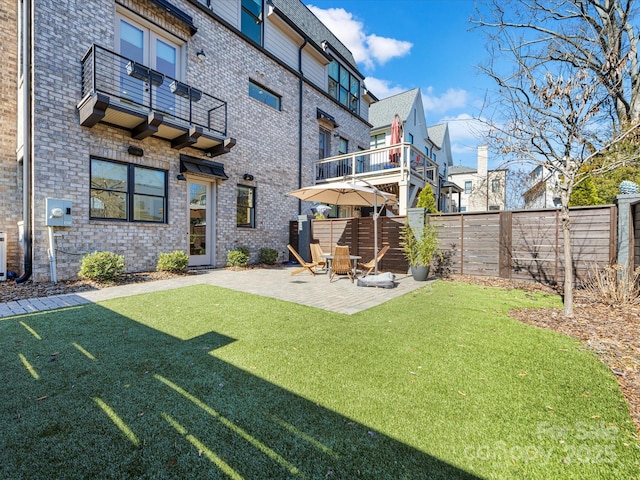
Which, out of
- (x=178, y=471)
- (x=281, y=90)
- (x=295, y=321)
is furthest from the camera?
(x=281, y=90)

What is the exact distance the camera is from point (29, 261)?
6.83 meters

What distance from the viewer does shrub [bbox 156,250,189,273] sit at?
8.21m

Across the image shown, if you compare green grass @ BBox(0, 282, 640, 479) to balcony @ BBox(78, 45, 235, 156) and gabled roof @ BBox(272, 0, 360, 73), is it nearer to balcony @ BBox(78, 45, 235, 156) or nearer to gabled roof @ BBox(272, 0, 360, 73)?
balcony @ BBox(78, 45, 235, 156)

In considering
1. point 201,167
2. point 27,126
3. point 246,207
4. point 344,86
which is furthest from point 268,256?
point 344,86

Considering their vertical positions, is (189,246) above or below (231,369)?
above

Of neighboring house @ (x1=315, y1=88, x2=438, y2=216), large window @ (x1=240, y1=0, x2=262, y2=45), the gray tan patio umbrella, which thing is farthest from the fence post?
large window @ (x1=240, y1=0, x2=262, y2=45)

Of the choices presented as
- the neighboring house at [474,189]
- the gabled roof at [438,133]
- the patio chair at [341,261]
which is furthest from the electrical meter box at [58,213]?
the gabled roof at [438,133]

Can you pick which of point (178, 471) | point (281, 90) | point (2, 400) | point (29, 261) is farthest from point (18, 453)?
point (281, 90)

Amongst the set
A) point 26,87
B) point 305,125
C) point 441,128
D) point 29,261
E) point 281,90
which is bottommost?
point 29,261

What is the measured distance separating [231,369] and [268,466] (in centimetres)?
128

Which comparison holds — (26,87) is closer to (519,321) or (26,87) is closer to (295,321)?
(295,321)

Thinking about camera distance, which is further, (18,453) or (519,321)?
(519,321)

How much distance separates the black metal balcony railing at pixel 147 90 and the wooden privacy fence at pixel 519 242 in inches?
271

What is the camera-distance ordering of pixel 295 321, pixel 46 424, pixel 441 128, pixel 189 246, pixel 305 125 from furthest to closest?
1. pixel 441 128
2. pixel 305 125
3. pixel 189 246
4. pixel 295 321
5. pixel 46 424
